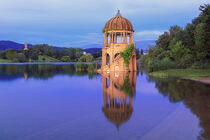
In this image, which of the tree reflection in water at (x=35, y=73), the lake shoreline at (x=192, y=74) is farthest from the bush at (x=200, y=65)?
the tree reflection in water at (x=35, y=73)

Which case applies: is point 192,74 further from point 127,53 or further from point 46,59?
point 46,59

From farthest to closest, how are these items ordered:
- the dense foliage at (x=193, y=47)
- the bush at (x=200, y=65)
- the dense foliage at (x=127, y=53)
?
the dense foliage at (x=127, y=53)
the bush at (x=200, y=65)
the dense foliage at (x=193, y=47)

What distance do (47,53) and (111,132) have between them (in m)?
146

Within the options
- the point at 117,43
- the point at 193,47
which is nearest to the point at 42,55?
the point at 117,43

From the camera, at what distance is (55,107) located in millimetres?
11828

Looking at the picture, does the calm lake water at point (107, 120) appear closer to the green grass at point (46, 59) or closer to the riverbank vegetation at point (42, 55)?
the riverbank vegetation at point (42, 55)

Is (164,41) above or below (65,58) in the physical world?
above

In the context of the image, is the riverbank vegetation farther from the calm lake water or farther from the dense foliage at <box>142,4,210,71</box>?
the calm lake water

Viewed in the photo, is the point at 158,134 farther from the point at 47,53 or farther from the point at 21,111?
the point at 47,53

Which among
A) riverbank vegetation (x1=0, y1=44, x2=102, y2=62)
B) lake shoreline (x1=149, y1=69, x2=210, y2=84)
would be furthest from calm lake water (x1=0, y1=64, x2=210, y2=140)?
riverbank vegetation (x1=0, y1=44, x2=102, y2=62)

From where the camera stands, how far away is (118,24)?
36.7m

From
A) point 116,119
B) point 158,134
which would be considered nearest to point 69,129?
point 116,119

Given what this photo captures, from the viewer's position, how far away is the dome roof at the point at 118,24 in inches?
1441

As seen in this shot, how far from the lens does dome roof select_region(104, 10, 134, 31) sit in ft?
120
